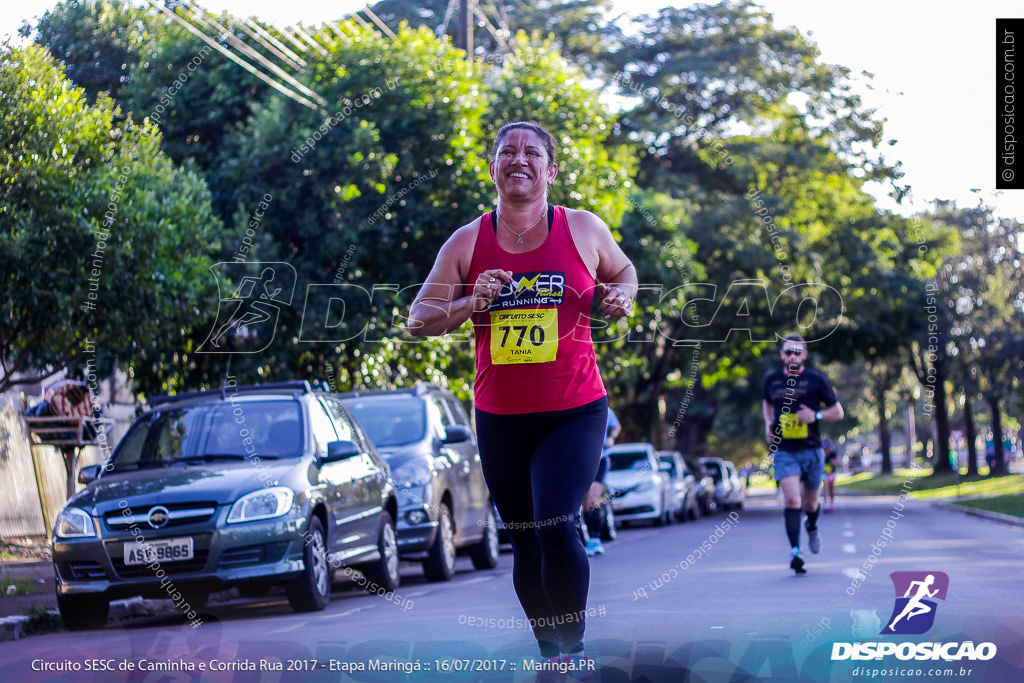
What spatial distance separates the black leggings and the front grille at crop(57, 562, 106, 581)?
15.4 feet

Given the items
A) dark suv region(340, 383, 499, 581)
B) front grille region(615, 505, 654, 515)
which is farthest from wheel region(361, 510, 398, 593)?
front grille region(615, 505, 654, 515)

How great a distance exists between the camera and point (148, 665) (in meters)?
6.27

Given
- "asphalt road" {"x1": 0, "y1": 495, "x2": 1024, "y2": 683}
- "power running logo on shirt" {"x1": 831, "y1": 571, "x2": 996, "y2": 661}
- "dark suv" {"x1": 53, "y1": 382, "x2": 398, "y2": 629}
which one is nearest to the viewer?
"asphalt road" {"x1": 0, "y1": 495, "x2": 1024, "y2": 683}

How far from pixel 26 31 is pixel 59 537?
235 inches

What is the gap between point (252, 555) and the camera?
9023 millimetres

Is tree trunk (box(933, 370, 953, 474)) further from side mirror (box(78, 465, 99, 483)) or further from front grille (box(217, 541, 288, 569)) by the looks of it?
front grille (box(217, 541, 288, 569))

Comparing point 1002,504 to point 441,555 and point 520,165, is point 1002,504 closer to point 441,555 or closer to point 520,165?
point 441,555

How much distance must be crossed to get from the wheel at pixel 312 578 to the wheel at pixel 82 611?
50.1 inches

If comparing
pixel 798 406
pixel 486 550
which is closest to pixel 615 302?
pixel 798 406

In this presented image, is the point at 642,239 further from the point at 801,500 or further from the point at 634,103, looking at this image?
the point at 801,500

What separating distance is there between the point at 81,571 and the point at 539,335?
17.2 ft

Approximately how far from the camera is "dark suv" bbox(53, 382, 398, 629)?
8930 mm

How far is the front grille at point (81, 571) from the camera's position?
352 inches

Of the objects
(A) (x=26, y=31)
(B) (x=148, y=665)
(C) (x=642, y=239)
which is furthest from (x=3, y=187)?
(C) (x=642, y=239)
